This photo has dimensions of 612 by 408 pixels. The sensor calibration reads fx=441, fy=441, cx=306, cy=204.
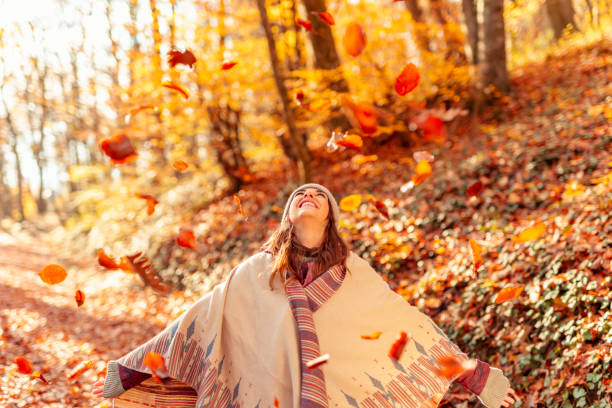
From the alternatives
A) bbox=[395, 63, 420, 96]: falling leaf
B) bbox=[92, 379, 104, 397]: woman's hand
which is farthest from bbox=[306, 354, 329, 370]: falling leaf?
bbox=[395, 63, 420, 96]: falling leaf

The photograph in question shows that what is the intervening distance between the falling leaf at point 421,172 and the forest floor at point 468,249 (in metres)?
0.21

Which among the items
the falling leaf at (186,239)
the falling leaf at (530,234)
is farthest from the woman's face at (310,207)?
the falling leaf at (186,239)

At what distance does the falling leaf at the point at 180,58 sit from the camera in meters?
6.42

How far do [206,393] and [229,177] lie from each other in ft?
25.7

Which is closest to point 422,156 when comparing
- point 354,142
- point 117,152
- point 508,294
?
point 354,142

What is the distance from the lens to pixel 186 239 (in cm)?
979

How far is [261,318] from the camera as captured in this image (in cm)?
293

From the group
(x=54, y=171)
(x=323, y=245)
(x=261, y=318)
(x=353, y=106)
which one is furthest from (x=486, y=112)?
(x=54, y=171)

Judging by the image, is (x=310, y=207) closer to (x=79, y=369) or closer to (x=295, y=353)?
(x=295, y=353)

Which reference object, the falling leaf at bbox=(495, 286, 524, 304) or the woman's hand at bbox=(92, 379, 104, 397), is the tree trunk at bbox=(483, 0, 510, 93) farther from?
the woman's hand at bbox=(92, 379, 104, 397)

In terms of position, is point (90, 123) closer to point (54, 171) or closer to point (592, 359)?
point (54, 171)

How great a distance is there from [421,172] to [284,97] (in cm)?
267

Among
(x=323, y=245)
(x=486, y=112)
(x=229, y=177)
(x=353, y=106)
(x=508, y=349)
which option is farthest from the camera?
(x=229, y=177)

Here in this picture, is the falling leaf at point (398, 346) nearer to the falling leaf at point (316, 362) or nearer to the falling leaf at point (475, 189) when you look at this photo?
the falling leaf at point (316, 362)
